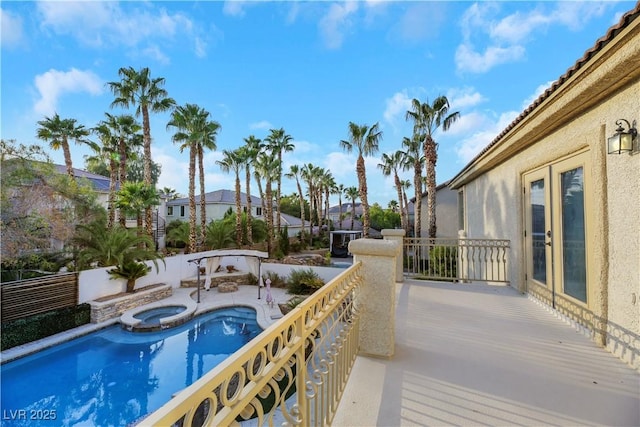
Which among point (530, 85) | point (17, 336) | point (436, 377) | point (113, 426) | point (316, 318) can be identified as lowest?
point (113, 426)

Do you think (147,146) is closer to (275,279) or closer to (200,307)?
(200,307)

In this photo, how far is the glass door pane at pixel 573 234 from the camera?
14.1 ft

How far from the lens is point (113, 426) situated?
5938mm

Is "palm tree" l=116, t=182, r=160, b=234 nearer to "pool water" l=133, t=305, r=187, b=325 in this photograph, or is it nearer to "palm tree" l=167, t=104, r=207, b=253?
"palm tree" l=167, t=104, r=207, b=253

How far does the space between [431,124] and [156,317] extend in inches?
724

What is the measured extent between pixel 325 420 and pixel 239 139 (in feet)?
79.9

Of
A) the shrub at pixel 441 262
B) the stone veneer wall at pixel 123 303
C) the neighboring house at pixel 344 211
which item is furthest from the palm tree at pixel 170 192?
the shrub at pixel 441 262

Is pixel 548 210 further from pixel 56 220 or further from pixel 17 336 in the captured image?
pixel 56 220

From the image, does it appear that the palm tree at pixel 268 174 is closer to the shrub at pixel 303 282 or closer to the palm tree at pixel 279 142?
the palm tree at pixel 279 142

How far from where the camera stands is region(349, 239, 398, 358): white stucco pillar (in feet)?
11.6

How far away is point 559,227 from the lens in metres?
4.88

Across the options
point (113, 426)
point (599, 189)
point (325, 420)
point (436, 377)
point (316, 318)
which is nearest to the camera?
point (316, 318)

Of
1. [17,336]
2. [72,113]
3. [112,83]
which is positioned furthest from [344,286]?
[72,113]

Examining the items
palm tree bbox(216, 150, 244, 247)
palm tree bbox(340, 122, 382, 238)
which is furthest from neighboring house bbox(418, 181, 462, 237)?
palm tree bbox(216, 150, 244, 247)
